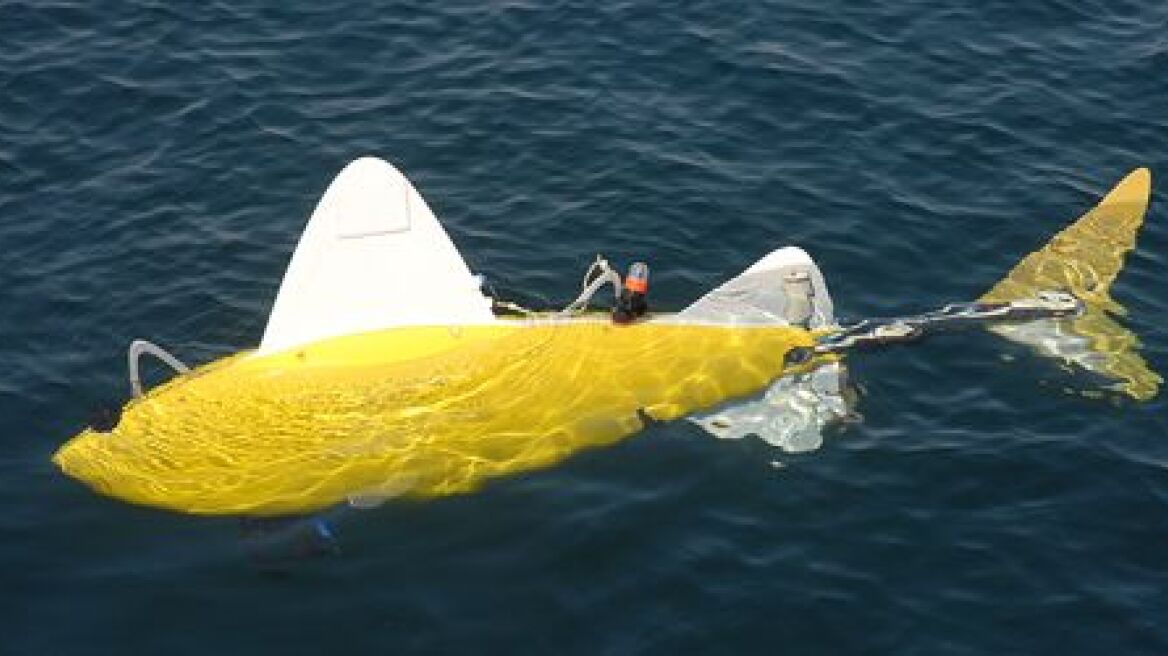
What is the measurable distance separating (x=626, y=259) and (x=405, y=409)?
5161mm

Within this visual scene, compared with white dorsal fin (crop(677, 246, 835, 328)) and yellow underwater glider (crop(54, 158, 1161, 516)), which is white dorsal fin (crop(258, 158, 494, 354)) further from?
white dorsal fin (crop(677, 246, 835, 328))

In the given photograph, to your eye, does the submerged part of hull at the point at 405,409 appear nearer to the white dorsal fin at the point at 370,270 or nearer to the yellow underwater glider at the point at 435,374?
the yellow underwater glider at the point at 435,374

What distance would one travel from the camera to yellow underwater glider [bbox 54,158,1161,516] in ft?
49.7

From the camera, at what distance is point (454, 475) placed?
15305 millimetres

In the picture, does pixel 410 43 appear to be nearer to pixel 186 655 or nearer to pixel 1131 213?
pixel 1131 213

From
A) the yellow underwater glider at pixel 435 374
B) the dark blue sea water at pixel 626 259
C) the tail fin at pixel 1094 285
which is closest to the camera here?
the dark blue sea water at pixel 626 259

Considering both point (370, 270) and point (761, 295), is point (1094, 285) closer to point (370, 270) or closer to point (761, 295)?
point (761, 295)

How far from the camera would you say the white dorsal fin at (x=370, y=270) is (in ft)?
55.2

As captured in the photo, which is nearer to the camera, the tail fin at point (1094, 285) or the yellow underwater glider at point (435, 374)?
the yellow underwater glider at point (435, 374)

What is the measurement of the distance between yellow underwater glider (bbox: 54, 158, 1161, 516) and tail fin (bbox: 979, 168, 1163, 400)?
0.13 ft

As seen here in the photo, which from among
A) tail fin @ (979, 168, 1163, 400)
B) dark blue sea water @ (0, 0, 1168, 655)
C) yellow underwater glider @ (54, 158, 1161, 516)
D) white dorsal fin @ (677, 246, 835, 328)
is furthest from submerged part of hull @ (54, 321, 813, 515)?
tail fin @ (979, 168, 1163, 400)

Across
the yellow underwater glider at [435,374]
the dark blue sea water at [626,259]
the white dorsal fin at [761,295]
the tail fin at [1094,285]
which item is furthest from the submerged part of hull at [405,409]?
the tail fin at [1094,285]

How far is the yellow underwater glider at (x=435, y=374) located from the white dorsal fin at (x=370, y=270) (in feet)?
0.06

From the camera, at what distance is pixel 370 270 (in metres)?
17.1
